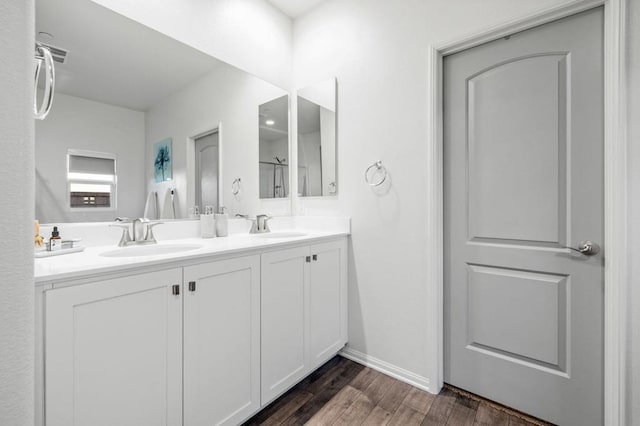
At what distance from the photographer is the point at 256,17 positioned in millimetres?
2195

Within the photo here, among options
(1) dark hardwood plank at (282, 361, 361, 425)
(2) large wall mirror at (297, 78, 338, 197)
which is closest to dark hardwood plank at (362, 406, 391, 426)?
(1) dark hardwood plank at (282, 361, 361, 425)

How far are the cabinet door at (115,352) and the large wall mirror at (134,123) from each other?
0.67 metres

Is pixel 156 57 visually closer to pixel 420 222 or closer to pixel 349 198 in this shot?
pixel 349 198

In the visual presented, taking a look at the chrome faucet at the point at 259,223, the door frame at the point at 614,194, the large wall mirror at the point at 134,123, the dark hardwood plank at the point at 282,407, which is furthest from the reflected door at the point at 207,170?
the door frame at the point at 614,194

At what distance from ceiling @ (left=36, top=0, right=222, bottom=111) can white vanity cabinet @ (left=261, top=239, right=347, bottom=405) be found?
3.84 feet

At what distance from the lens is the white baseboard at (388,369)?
179 cm

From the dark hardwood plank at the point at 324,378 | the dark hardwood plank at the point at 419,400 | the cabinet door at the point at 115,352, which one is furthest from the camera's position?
the dark hardwood plank at the point at 324,378

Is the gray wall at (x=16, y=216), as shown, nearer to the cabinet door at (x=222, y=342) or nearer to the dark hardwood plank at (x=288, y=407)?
the cabinet door at (x=222, y=342)

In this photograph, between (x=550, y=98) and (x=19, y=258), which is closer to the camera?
(x=19, y=258)

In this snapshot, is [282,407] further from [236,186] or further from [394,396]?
[236,186]

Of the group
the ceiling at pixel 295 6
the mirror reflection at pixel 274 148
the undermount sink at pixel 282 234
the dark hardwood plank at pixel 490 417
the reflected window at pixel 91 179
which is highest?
the ceiling at pixel 295 6

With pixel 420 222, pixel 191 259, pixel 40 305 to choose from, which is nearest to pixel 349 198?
pixel 420 222

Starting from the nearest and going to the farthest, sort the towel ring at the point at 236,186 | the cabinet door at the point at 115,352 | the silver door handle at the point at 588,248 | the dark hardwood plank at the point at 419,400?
1. the cabinet door at the point at 115,352
2. the silver door handle at the point at 588,248
3. the dark hardwood plank at the point at 419,400
4. the towel ring at the point at 236,186

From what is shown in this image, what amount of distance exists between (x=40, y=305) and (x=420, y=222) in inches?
68.1
